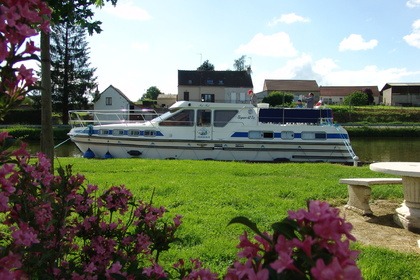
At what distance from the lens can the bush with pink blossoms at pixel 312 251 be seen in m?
0.95

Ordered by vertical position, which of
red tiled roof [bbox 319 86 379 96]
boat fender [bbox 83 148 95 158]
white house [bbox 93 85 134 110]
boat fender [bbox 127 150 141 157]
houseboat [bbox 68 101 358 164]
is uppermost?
red tiled roof [bbox 319 86 379 96]

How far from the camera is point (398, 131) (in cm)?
3803

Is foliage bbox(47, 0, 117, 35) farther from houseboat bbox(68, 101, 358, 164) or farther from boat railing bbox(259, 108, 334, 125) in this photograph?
boat railing bbox(259, 108, 334, 125)

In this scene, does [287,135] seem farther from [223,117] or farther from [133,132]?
[133,132]

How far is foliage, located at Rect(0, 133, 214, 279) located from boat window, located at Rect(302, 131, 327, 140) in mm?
15323

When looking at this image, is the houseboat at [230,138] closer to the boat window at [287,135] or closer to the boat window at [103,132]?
the boat window at [287,135]

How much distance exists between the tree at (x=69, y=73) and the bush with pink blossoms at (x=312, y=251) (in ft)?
153

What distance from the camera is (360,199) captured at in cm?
667

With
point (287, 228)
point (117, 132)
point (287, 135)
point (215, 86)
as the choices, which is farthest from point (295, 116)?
point (215, 86)

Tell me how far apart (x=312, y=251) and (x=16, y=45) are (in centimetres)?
110

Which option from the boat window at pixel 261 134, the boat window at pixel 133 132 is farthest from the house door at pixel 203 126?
the boat window at pixel 133 132

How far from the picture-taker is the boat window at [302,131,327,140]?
56.9ft

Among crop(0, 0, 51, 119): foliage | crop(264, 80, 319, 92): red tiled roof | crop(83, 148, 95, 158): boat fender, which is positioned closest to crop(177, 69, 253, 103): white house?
crop(264, 80, 319, 92): red tiled roof

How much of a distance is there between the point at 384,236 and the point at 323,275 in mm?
5239
